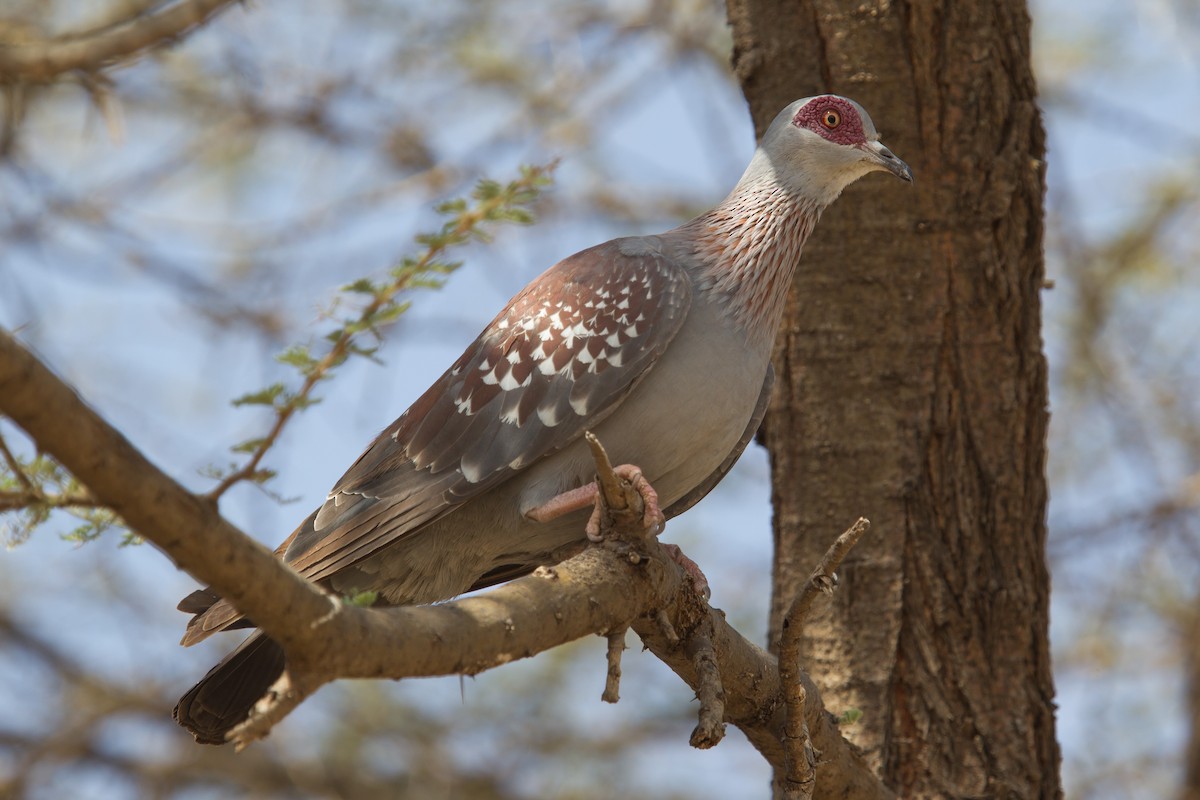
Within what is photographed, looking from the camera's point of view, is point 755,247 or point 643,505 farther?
point 755,247

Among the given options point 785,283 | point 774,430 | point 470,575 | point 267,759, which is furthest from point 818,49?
point 267,759

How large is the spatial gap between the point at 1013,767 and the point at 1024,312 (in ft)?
4.49

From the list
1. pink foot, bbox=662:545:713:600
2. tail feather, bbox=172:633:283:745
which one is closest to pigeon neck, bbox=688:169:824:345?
pink foot, bbox=662:545:713:600

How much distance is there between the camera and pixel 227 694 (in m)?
3.19

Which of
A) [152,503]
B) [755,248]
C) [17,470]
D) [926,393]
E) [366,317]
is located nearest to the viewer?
[152,503]

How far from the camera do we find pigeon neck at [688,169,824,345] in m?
3.68

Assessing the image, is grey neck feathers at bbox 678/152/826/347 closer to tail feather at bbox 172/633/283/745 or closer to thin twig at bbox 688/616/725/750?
thin twig at bbox 688/616/725/750

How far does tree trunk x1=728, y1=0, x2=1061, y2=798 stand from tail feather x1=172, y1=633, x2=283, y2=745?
163cm

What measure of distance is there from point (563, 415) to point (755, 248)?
79 centimetres

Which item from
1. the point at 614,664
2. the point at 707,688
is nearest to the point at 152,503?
the point at 614,664

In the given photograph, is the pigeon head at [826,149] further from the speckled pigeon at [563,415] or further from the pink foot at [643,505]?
the pink foot at [643,505]

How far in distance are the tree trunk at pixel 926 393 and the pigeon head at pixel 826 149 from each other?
25cm

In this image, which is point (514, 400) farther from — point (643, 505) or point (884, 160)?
point (884, 160)

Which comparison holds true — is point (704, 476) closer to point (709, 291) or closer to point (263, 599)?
point (709, 291)
